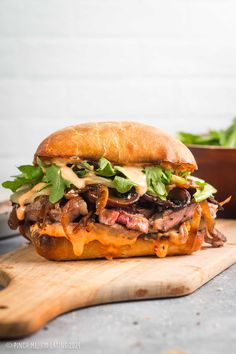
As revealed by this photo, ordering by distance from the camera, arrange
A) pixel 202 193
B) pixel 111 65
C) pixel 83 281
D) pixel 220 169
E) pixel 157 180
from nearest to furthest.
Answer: pixel 83 281 → pixel 157 180 → pixel 202 193 → pixel 220 169 → pixel 111 65

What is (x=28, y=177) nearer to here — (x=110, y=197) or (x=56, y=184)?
(x=56, y=184)

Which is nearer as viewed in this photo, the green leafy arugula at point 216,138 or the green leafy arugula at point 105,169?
the green leafy arugula at point 105,169

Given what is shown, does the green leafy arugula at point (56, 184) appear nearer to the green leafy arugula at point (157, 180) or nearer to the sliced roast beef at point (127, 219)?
the sliced roast beef at point (127, 219)

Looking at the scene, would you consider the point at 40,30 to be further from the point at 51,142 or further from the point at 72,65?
the point at 51,142

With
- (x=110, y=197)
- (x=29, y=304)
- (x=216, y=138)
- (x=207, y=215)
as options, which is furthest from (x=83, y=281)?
(x=216, y=138)

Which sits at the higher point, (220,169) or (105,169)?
(105,169)

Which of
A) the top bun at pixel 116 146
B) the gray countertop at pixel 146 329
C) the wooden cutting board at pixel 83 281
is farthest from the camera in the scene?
the top bun at pixel 116 146

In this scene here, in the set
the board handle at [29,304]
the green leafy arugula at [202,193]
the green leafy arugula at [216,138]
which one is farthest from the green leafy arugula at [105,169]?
the green leafy arugula at [216,138]
